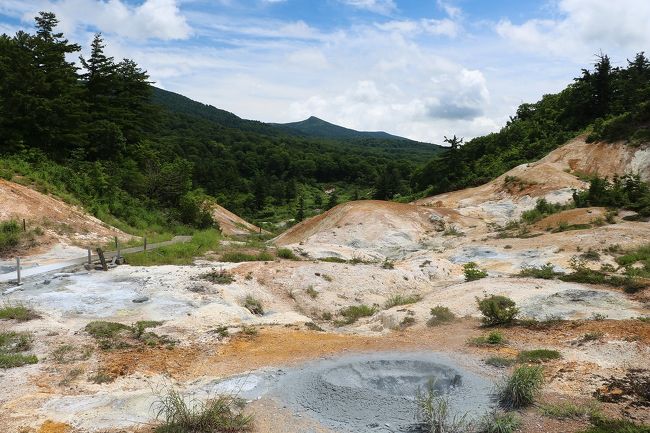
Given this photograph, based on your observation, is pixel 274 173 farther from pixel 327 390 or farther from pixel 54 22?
pixel 327 390

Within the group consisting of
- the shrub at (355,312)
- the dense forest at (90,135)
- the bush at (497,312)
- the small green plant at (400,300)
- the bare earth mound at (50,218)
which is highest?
the dense forest at (90,135)

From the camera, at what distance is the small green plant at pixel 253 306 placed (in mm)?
14648

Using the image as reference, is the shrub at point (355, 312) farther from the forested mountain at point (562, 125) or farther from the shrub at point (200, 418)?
the forested mountain at point (562, 125)

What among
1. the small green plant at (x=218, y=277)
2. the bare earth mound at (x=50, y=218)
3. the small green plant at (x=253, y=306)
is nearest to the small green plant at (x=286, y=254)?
the small green plant at (x=218, y=277)

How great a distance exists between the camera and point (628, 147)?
3462cm

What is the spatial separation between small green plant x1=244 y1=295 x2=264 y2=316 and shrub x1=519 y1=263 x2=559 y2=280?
29.7 ft

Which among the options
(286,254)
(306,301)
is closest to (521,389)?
(306,301)

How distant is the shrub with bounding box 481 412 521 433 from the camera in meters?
6.93

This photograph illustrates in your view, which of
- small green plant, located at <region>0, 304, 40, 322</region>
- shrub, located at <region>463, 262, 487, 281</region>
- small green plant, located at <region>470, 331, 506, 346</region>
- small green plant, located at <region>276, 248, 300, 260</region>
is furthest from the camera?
small green plant, located at <region>276, 248, 300, 260</region>

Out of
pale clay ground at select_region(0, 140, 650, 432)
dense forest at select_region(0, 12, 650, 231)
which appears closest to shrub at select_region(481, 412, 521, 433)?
pale clay ground at select_region(0, 140, 650, 432)

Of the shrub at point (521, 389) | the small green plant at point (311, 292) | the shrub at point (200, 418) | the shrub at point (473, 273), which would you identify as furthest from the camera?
the shrub at point (473, 273)

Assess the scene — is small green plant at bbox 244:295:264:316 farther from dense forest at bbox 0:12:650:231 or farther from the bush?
dense forest at bbox 0:12:650:231

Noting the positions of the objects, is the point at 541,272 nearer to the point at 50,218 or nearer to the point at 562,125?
the point at 50,218

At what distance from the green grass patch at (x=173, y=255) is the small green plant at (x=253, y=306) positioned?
14.5 feet
